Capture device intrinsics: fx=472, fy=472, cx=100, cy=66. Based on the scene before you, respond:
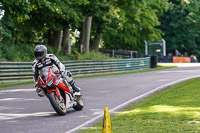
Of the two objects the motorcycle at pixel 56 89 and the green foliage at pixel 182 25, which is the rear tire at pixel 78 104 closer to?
the motorcycle at pixel 56 89

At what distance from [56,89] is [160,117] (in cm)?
240

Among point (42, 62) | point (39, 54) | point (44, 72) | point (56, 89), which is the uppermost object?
point (39, 54)

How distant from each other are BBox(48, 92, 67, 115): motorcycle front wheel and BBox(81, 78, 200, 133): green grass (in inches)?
45.5

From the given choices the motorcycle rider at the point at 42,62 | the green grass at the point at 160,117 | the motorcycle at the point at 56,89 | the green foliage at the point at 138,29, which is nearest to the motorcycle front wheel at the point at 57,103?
the motorcycle at the point at 56,89

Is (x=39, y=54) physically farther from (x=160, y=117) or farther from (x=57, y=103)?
(x=160, y=117)

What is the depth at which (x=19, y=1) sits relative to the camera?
69.1ft

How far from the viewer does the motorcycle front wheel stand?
10.1 metres

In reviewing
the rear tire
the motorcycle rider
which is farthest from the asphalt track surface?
the motorcycle rider

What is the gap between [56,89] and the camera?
406 inches

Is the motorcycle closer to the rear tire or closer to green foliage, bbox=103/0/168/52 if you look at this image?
the rear tire

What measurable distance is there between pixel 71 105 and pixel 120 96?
3.80 m

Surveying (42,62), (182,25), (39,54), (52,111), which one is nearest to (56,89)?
(42,62)

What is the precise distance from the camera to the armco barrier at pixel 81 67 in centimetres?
2266

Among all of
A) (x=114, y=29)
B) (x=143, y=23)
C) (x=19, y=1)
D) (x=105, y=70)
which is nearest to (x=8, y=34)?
(x=105, y=70)
